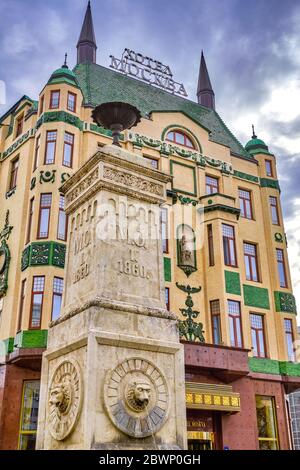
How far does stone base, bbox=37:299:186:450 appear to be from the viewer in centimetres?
650

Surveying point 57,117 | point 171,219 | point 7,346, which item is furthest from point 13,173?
point 7,346

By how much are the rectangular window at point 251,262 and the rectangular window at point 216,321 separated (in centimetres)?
276

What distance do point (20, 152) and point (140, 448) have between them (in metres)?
19.1

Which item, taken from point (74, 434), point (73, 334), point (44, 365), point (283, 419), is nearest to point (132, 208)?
point (73, 334)

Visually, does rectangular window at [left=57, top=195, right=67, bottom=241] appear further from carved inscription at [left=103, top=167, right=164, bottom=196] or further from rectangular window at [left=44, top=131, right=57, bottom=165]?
carved inscription at [left=103, top=167, right=164, bottom=196]

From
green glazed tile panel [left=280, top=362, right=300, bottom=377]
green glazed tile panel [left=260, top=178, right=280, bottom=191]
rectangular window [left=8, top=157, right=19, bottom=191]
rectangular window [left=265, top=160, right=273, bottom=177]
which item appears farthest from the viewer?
rectangular window [left=265, top=160, right=273, bottom=177]

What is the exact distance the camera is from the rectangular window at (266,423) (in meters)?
22.6

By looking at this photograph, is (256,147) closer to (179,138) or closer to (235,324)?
(179,138)

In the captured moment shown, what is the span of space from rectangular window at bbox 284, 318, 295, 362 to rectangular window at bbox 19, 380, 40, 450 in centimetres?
1216

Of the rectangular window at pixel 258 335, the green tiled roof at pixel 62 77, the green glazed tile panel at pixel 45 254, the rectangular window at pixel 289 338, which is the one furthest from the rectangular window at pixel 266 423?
the green tiled roof at pixel 62 77

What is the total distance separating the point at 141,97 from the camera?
2881 cm

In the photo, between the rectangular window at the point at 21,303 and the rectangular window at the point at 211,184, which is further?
the rectangular window at the point at 211,184

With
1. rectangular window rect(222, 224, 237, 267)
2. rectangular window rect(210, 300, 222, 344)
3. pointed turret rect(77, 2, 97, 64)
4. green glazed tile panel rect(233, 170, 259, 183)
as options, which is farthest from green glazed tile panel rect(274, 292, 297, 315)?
pointed turret rect(77, 2, 97, 64)

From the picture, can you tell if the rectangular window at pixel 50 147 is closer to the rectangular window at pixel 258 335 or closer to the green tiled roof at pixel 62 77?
the green tiled roof at pixel 62 77
